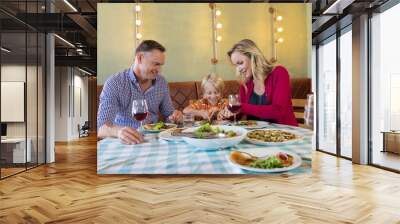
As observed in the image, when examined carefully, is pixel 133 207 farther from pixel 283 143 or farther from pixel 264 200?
pixel 283 143

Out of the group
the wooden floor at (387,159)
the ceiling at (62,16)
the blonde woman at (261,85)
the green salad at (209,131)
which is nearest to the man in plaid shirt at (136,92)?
the green salad at (209,131)

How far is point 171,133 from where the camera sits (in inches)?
134

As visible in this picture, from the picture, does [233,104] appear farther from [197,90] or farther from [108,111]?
[108,111]

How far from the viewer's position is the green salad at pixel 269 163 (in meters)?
3.36

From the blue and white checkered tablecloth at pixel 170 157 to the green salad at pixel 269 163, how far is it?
0.11 meters

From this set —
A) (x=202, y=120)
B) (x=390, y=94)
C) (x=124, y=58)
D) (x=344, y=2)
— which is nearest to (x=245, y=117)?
(x=202, y=120)

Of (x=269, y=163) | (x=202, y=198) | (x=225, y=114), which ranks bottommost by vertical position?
(x=202, y=198)

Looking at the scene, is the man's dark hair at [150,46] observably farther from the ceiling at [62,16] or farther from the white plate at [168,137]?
the ceiling at [62,16]

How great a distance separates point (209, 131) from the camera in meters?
3.38

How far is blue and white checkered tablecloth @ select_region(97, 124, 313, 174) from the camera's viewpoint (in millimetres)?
3416

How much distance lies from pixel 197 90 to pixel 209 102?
17 centimetres

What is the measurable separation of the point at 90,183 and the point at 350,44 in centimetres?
494

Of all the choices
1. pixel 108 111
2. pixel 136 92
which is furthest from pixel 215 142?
pixel 108 111

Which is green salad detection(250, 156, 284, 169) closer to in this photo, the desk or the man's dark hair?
the man's dark hair
